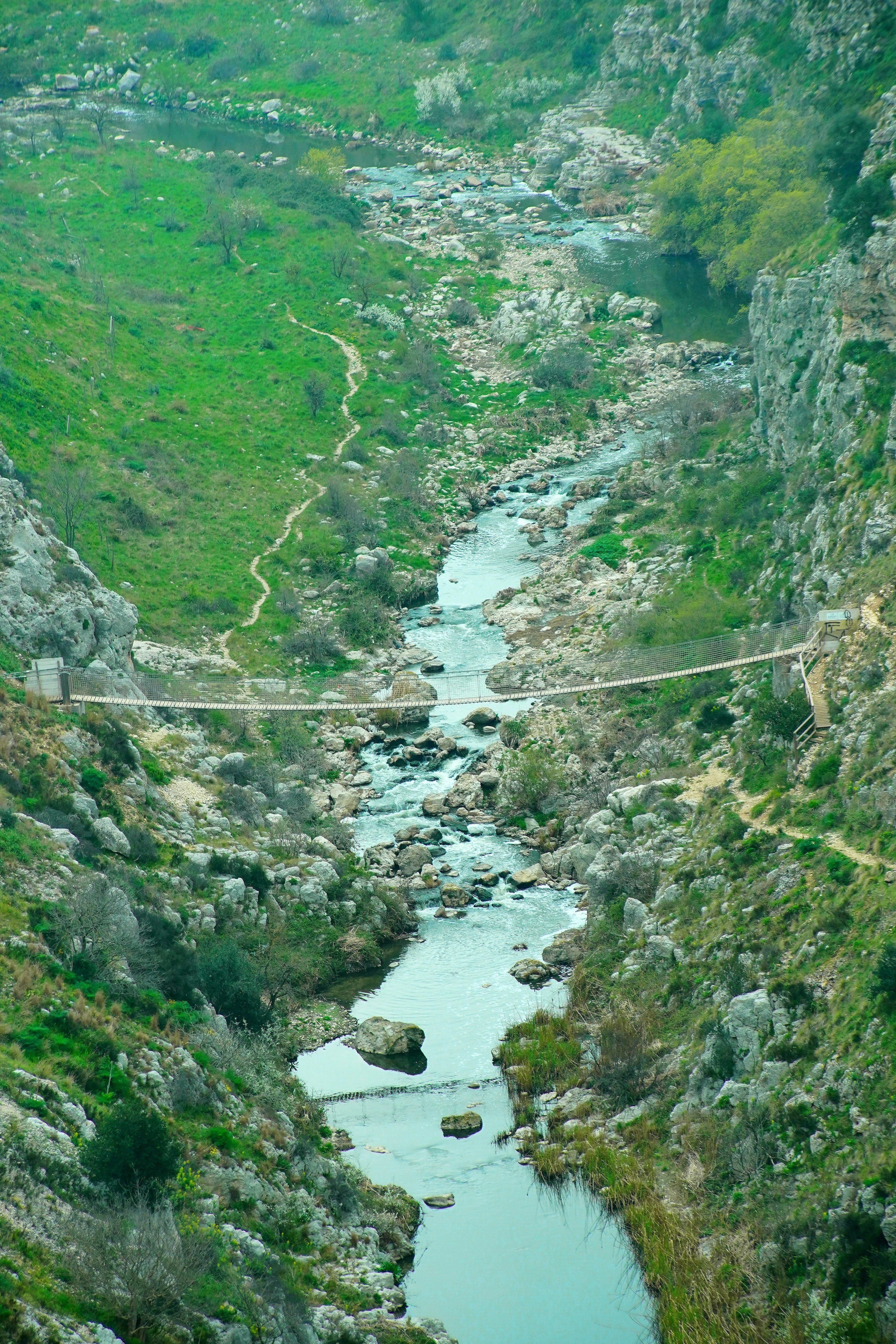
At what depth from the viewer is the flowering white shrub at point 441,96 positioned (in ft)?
335

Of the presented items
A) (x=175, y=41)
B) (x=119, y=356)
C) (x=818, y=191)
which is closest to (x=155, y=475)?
(x=119, y=356)

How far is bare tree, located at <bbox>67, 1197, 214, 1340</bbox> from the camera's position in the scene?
1917cm

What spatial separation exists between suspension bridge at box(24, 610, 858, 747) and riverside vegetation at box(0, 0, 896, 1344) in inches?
24.2

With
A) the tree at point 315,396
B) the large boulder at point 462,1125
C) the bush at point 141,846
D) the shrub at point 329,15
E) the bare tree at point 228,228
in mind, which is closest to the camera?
the large boulder at point 462,1125

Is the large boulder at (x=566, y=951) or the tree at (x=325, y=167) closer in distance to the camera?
the large boulder at (x=566, y=951)

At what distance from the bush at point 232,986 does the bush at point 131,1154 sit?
7.59 m

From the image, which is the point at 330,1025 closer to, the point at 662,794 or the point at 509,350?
the point at 662,794

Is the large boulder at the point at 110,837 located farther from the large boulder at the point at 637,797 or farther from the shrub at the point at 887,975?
the shrub at the point at 887,975

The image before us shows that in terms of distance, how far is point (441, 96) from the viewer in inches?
4021

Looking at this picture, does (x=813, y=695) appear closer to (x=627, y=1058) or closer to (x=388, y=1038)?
(x=627, y=1058)

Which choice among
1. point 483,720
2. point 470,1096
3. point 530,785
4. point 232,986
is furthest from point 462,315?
point 470,1096

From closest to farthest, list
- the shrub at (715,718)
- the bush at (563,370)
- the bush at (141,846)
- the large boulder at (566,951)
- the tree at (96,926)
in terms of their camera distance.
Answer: the tree at (96,926), the bush at (141,846), the large boulder at (566,951), the shrub at (715,718), the bush at (563,370)

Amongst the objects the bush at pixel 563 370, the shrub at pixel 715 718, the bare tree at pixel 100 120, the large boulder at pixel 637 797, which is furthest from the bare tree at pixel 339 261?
the large boulder at pixel 637 797

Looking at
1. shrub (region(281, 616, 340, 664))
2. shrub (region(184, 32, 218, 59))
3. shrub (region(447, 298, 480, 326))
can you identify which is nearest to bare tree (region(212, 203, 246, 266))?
shrub (region(447, 298, 480, 326))
